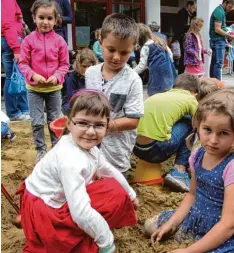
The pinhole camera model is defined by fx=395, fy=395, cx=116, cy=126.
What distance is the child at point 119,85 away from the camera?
2.23 m

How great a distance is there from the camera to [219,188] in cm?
168

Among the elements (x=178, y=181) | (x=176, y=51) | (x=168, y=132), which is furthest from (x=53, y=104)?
(x=176, y=51)

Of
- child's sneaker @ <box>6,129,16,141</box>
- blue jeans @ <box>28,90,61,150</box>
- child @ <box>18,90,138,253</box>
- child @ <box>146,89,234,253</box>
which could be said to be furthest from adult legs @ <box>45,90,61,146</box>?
child @ <box>146,89,234,253</box>

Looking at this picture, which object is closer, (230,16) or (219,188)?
(219,188)

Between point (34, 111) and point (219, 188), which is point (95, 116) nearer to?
point (219, 188)

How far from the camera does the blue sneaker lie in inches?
106

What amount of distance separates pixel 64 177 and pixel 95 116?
1.03ft

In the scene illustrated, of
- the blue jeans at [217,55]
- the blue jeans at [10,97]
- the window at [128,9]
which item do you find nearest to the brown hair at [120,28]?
the blue jeans at [10,97]

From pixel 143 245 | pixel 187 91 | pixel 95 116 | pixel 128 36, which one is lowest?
pixel 143 245

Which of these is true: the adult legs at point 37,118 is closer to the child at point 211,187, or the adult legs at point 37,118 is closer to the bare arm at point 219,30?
the child at point 211,187

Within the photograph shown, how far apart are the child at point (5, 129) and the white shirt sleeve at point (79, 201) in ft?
7.16

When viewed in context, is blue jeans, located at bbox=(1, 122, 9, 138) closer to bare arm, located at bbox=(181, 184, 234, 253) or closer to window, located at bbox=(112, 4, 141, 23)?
bare arm, located at bbox=(181, 184, 234, 253)

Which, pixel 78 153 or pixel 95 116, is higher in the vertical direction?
pixel 95 116

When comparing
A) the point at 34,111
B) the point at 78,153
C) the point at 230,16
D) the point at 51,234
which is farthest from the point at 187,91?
the point at 230,16
